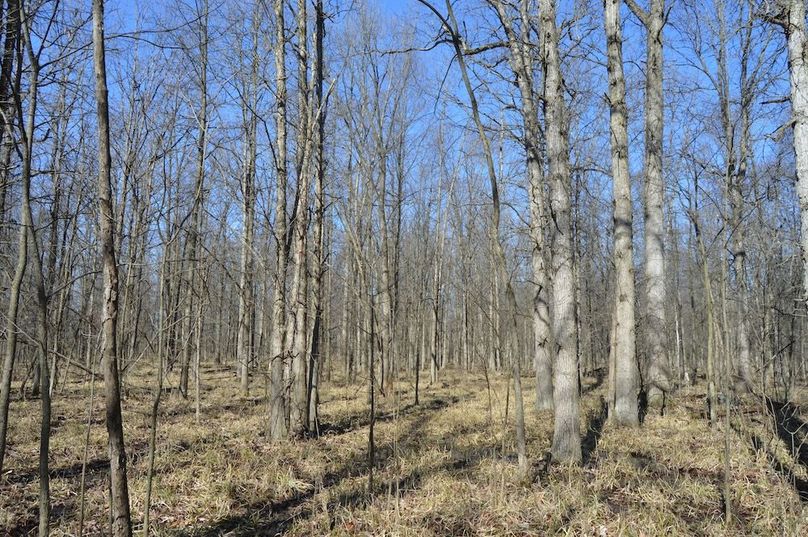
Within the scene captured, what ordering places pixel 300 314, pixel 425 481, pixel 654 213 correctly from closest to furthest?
pixel 425 481
pixel 300 314
pixel 654 213

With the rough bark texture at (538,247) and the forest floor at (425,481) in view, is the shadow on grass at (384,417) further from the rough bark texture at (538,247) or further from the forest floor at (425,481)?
the rough bark texture at (538,247)

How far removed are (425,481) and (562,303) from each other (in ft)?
8.02

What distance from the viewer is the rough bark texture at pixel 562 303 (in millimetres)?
5375

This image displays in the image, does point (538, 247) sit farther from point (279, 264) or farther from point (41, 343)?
point (41, 343)

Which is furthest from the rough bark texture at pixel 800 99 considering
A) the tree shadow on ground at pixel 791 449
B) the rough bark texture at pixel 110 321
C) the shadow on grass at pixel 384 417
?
the shadow on grass at pixel 384 417

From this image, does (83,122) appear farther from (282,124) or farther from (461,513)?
Result: (461,513)

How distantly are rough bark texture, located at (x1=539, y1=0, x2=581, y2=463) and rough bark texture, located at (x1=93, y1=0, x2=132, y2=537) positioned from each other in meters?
4.13

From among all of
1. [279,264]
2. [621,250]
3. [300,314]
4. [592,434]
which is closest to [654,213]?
[621,250]

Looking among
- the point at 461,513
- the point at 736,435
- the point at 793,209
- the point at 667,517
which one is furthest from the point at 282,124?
the point at 793,209

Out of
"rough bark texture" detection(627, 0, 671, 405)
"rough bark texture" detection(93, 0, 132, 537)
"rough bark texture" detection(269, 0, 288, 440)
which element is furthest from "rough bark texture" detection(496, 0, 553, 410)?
"rough bark texture" detection(93, 0, 132, 537)

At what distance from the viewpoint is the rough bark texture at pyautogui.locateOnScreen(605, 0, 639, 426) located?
7.74 m

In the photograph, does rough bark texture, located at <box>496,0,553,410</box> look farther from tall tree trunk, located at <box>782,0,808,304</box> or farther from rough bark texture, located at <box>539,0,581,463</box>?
tall tree trunk, located at <box>782,0,808,304</box>

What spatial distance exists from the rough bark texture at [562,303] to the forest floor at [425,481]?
38 cm

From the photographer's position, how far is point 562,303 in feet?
18.2
